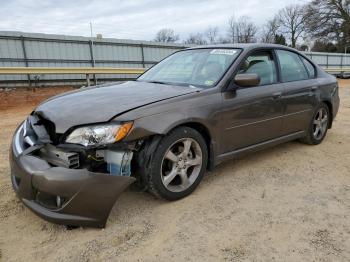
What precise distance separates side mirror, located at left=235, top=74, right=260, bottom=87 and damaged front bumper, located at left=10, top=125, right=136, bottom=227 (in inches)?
65.1

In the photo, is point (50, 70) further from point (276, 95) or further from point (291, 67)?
point (276, 95)

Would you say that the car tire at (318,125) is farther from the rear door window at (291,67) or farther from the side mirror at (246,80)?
the side mirror at (246,80)

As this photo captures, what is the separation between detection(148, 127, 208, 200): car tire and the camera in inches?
120

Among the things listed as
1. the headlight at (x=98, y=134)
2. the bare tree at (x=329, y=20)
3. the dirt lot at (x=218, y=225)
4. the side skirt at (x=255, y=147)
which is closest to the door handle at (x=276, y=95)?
the side skirt at (x=255, y=147)

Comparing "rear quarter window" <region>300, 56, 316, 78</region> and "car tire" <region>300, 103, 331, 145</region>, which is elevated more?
"rear quarter window" <region>300, 56, 316, 78</region>

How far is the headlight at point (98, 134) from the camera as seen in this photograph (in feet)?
9.20

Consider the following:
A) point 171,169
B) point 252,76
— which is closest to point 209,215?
point 171,169

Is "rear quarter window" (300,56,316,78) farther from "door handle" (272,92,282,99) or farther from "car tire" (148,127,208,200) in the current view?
"car tire" (148,127,208,200)

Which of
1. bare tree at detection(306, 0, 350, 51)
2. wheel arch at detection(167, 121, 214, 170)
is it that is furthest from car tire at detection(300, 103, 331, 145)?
bare tree at detection(306, 0, 350, 51)

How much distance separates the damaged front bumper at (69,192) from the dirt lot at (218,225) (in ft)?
0.63

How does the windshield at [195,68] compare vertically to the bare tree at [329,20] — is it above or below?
below

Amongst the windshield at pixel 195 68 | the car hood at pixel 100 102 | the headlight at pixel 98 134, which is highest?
the windshield at pixel 195 68

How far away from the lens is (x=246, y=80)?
3.66 m

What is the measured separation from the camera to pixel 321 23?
48.3 m
